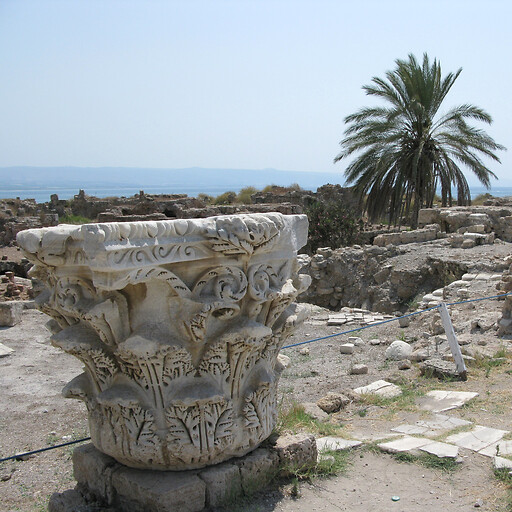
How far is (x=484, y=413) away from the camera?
13.9 feet

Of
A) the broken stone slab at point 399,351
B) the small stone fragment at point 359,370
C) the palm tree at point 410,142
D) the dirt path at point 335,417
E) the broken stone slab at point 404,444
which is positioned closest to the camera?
the dirt path at point 335,417

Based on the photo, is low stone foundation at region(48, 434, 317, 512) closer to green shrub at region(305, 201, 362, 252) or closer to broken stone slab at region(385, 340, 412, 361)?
broken stone slab at region(385, 340, 412, 361)

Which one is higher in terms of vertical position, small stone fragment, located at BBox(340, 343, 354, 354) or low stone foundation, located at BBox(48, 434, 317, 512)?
low stone foundation, located at BBox(48, 434, 317, 512)

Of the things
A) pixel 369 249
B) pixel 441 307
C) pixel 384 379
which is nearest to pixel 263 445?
pixel 384 379

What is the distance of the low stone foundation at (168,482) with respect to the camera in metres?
2.83

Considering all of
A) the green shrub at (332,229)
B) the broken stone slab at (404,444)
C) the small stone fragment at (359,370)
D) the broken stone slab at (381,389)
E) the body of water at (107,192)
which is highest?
the body of water at (107,192)

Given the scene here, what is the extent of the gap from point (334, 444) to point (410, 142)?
15278mm

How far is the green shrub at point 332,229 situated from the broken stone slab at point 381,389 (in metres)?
12.3

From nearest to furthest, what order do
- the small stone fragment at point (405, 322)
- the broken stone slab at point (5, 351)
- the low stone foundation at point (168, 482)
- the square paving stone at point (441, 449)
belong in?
1. the low stone foundation at point (168, 482)
2. the square paving stone at point (441, 449)
3. the broken stone slab at point (5, 351)
4. the small stone fragment at point (405, 322)

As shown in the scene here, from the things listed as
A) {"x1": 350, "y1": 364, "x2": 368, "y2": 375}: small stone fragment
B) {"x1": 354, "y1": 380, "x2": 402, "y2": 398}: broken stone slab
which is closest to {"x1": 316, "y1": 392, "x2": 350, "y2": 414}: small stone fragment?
{"x1": 354, "y1": 380, "x2": 402, "y2": 398}: broken stone slab

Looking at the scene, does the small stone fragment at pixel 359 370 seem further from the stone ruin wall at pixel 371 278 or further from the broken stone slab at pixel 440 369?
→ the stone ruin wall at pixel 371 278

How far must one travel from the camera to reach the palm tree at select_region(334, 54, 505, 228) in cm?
1708

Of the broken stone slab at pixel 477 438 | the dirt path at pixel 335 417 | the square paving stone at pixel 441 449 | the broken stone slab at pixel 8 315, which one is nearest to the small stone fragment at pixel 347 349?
the dirt path at pixel 335 417

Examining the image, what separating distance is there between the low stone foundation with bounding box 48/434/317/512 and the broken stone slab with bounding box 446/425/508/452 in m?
1.05
